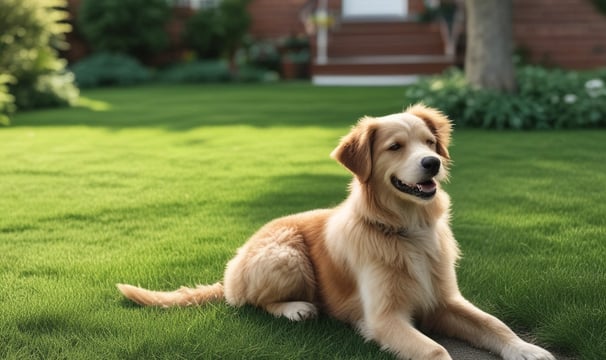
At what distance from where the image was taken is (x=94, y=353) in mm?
3301

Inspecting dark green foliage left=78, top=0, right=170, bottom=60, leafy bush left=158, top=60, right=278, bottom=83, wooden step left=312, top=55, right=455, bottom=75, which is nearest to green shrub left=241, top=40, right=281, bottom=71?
leafy bush left=158, top=60, right=278, bottom=83

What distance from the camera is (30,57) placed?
47.8ft

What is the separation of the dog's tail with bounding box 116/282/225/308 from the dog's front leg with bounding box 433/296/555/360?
1363mm

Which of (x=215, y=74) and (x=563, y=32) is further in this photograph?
(x=215, y=74)

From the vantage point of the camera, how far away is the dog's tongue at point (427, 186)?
3.45 metres

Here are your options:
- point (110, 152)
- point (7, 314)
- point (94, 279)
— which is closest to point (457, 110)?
point (110, 152)

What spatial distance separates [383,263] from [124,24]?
2075cm

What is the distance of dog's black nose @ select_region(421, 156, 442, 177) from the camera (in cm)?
337

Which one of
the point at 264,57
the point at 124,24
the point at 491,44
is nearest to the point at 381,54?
the point at 264,57

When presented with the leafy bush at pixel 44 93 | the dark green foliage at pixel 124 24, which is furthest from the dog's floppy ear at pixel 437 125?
the dark green foliage at pixel 124 24

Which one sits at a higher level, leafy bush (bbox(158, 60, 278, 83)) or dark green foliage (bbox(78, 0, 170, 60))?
dark green foliage (bbox(78, 0, 170, 60))

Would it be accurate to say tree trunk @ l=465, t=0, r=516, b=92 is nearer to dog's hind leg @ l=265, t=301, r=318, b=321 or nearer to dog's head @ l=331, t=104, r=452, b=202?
dog's head @ l=331, t=104, r=452, b=202

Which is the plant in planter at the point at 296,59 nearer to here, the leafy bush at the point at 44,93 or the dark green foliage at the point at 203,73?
the dark green foliage at the point at 203,73

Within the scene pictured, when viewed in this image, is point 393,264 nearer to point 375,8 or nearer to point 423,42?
point 423,42
